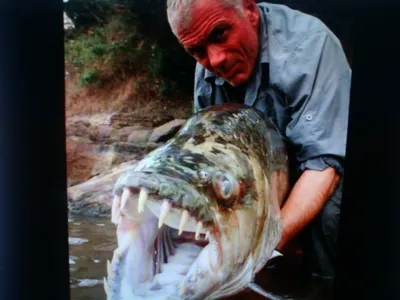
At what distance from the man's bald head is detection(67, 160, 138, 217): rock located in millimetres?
388

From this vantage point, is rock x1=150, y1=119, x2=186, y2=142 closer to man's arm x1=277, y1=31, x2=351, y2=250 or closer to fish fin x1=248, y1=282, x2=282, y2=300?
man's arm x1=277, y1=31, x2=351, y2=250

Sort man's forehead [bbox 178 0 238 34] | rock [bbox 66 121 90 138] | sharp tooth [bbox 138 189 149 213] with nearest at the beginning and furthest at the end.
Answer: sharp tooth [bbox 138 189 149 213], man's forehead [bbox 178 0 238 34], rock [bbox 66 121 90 138]

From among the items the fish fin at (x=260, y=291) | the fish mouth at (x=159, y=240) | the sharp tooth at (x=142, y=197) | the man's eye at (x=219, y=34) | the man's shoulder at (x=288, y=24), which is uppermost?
the man's shoulder at (x=288, y=24)

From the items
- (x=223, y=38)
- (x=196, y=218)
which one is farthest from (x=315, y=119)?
(x=196, y=218)

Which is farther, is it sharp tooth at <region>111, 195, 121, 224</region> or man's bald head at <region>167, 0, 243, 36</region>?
man's bald head at <region>167, 0, 243, 36</region>

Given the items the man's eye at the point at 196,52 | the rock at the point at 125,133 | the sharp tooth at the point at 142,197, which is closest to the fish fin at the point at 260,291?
the sharp tooth at the point at 142,197

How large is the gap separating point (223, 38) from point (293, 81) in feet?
0.74

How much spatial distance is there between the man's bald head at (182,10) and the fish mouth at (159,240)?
44cm

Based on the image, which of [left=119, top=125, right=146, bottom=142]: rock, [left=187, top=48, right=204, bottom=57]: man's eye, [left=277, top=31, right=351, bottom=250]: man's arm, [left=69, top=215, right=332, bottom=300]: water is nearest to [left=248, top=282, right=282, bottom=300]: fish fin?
[left=69, top=215, right=332, bottom=300]: water

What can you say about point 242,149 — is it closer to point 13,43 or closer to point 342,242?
point 342,242

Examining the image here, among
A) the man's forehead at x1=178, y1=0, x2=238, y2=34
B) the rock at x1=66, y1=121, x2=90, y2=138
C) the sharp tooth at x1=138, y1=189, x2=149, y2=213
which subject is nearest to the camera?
the sharp tooth at x1=138, y1=189, x2=149, y2=213

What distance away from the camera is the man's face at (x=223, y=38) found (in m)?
1.14

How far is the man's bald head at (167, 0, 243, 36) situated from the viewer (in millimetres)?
1141

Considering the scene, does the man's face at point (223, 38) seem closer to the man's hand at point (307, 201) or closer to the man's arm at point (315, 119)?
the man's arm at point (315, 119)
